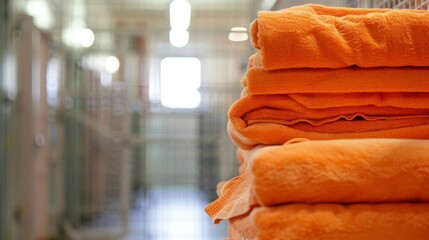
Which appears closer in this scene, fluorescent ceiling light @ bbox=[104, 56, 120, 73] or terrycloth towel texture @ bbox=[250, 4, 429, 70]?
terrycloth towel texture @ bbox=[250, 4, 429, 70]

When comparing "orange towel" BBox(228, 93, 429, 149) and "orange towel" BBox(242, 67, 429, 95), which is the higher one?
"orange towel" BBox(242, 67, 429, 95)

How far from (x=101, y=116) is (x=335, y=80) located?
371 centimetres

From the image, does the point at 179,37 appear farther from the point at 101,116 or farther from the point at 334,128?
the point at 334,128

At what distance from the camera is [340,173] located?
0.54 metres

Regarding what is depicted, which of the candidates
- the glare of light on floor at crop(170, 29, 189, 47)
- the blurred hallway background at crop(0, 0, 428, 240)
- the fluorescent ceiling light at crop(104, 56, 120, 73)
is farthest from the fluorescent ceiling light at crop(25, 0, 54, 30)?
the fluorescent ceiling light at crop(104, 56, 120, 73)

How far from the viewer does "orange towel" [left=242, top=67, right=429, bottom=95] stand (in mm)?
627

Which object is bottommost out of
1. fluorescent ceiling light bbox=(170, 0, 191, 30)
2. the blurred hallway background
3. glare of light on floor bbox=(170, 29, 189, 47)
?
the blurred hallway background

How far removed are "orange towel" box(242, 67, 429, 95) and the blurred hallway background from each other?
259 centimetres

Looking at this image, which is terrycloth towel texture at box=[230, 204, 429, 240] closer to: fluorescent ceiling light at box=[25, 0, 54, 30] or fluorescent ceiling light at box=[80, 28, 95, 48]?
fluorescent ceiling light at box=[80, 28, 95, 48]

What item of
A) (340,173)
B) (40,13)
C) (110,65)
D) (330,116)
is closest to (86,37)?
(40,13)

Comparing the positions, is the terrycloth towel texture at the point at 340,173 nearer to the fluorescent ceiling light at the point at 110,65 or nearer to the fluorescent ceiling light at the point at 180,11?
the fluorescent ceiling light at the point at 180,11

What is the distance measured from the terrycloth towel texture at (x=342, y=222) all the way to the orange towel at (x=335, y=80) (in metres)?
0.15

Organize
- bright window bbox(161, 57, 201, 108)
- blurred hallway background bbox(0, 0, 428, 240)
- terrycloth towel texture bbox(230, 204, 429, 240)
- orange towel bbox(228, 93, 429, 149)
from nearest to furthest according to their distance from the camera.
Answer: terrycloth towel texture bbox(230, 204, 429, 240)
orange towel bbox(228, 93, 429, 149)
blurred hallway background bbox(0, 0, 428, 240)
bright window bbox(161, 57, 201, 108)

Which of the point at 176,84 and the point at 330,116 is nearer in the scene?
the point at 330,116
